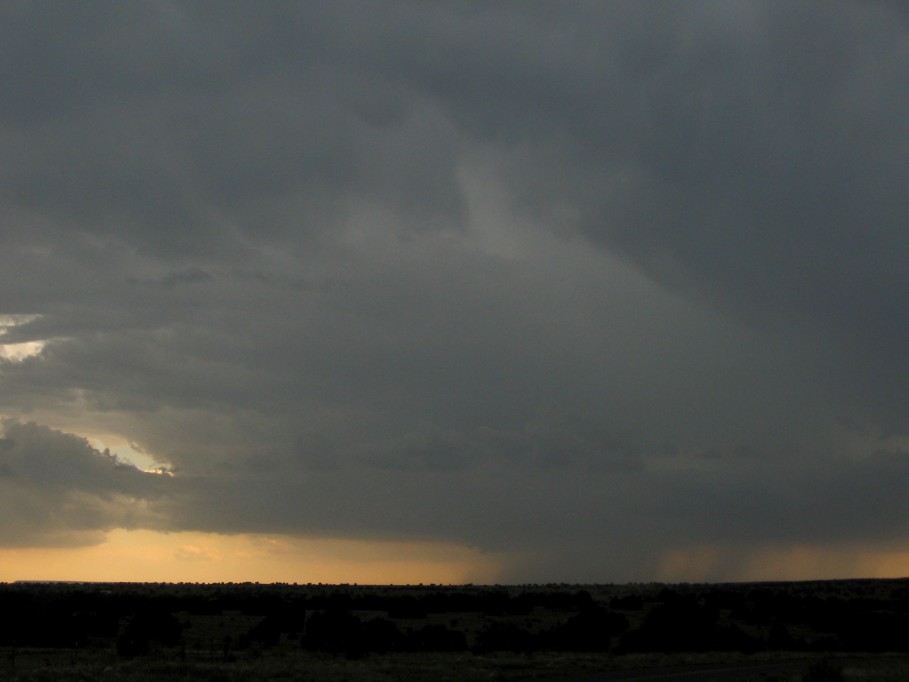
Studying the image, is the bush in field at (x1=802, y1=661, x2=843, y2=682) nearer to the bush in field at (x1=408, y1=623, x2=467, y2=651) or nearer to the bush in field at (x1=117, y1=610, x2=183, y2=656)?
the bush in field at (x1=408, y1=623, x2=467, y2=651)

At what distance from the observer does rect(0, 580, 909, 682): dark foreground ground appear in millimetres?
40812

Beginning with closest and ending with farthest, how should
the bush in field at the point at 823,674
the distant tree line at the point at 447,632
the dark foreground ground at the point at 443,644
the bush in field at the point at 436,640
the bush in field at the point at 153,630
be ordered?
1. the bush in field at the point at 823,674
2. the dark foreground ground at the point at 443,644
3. the bush in field at the point at 153,630
4. the distant tree line at the point at 447,632
5. the bush in field at the point at 436,640

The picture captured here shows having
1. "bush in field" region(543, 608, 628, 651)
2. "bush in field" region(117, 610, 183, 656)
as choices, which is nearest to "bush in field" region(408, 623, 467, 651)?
"bush in field" region(543, 608, 628, 651)

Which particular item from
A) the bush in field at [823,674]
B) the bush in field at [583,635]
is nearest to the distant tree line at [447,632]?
the bush in field at [583,635]

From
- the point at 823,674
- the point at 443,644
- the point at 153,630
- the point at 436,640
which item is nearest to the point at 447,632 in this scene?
the point at 436,640

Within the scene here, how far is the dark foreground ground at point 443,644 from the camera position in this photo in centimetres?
4081

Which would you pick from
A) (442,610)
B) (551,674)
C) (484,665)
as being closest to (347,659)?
(484,665)

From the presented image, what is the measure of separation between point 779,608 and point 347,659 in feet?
178

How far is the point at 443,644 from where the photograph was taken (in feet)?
198

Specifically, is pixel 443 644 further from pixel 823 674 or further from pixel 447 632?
pixel 823 674

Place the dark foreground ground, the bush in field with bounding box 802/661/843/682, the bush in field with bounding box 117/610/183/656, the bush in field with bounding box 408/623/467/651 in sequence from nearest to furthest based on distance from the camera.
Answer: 1. the bush in field with bounding box 802/661/843/682
2. the dark foreground ground
3. the bush in field with bounding box 117/610/183/656
4. the bush in field with bounding box 408/623/467/651

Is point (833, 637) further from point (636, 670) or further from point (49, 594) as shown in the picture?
point (49, 594)

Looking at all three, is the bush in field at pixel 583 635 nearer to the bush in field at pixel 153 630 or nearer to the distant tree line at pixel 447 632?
the distant tree line at pixel 447 632

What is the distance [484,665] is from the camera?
148ft
